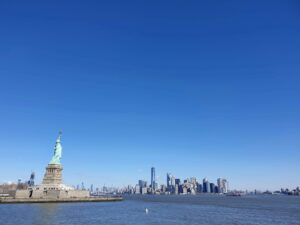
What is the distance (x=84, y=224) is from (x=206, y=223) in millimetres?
20582

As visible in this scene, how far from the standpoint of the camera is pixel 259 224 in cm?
5562

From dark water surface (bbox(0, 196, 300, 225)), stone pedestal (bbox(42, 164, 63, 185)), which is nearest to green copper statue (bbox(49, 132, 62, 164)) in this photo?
stone pedestal (bbox(42, 164, 63, 185))

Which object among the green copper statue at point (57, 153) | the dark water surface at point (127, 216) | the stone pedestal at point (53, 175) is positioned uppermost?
the green copper statue at point (57, 153)

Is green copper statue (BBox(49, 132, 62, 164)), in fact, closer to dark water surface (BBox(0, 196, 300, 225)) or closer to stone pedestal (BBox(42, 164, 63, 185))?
stone pedestal (BBox(42, 164, 63, 185))

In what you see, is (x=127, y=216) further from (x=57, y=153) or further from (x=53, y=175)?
(x=57, y=153)

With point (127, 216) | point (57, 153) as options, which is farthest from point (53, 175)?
point (127, 216)

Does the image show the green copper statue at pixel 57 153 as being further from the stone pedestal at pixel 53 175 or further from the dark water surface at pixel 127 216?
the dark water surface at pixel 127 216

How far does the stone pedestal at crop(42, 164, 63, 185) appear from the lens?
370ft

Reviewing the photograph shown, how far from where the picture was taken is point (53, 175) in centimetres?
11331

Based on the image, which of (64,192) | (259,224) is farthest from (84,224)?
(64,192)

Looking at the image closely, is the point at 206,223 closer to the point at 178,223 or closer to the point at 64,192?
the point at 178,223

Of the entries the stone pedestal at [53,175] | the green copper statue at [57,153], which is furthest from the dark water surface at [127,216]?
the green copper statue at [57,153]

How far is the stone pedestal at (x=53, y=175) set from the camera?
112750mm

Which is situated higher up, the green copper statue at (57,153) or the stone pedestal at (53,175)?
the green copper statue at (57,153)
